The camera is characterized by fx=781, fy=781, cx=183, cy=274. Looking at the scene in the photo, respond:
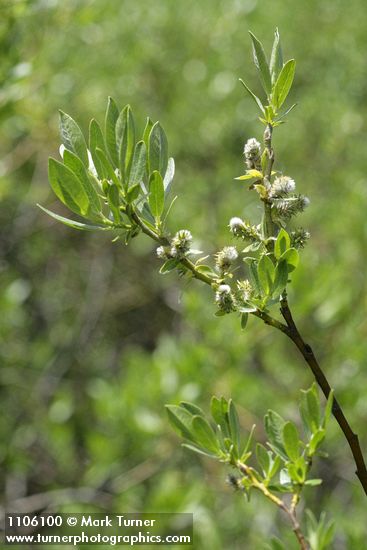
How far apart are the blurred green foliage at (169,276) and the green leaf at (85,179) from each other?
1005 mm

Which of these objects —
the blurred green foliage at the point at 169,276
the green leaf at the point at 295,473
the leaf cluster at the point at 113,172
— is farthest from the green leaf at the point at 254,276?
the blurred green foliage at the point at 169,276

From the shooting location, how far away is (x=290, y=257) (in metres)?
0.93

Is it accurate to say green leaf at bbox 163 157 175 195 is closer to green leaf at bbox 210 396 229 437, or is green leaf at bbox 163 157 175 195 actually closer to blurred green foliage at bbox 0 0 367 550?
green leaf at bbox 210 396 229 437

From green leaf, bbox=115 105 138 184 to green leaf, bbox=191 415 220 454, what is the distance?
1.03 ft

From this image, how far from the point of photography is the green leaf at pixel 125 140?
93 centimetres

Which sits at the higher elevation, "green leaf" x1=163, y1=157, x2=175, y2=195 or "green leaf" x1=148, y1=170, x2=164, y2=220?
"green leaf" x1=163, y1=157, x2=175, y2=195

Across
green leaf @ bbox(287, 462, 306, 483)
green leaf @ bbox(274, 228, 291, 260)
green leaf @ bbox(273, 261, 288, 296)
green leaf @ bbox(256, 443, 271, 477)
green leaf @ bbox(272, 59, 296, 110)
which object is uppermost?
green leaf @ bbox(272, 59, 296, 110)

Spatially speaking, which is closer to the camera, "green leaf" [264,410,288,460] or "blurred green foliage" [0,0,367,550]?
"green leaf" [264,410,288,460]

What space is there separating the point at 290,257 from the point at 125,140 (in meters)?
0.24

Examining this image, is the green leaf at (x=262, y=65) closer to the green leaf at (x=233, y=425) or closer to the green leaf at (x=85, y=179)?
the green leaf at (x=85, y=179)

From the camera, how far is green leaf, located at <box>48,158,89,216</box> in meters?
0.93

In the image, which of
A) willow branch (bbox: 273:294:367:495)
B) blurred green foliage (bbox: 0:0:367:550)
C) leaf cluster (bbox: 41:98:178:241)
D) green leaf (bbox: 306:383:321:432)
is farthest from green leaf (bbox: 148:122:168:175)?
blurred green foliage (bbox: 0:0:367:550)

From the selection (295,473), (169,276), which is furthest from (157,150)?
(169,276)

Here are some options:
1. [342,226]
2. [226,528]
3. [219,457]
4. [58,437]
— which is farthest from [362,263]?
[219,457]
